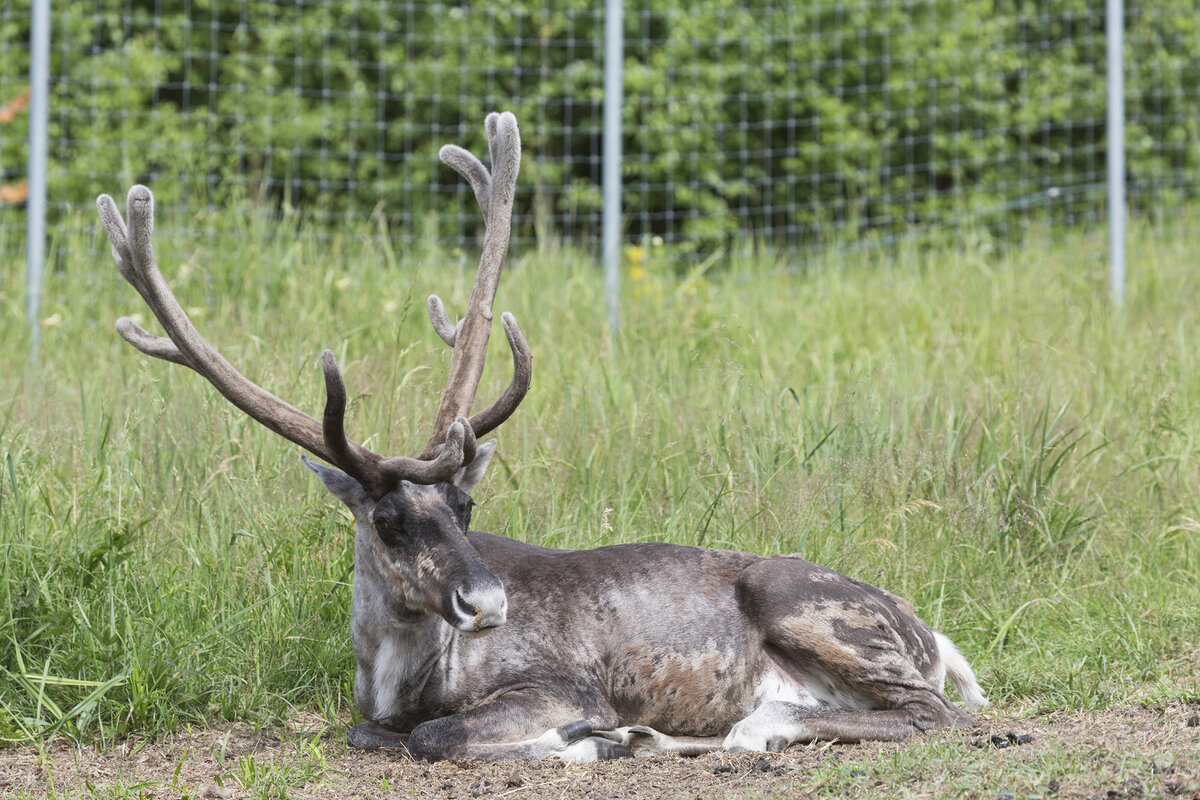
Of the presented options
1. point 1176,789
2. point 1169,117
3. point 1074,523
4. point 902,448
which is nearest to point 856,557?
point 902,448

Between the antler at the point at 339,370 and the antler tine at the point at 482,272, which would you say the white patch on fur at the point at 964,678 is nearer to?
the antler at the point at 339,370

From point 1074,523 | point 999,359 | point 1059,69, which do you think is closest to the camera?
point 1074,523

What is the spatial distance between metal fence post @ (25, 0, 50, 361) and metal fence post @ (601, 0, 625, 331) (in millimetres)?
3600

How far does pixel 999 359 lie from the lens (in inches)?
315

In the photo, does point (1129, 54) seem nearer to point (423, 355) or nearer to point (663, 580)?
point (423, 355)

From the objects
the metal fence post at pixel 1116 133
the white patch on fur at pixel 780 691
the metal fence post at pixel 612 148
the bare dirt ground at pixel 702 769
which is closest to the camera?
the bare dirt ground at pixel 702 769

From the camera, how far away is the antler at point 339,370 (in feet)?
14.7

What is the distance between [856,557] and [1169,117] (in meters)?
13.3

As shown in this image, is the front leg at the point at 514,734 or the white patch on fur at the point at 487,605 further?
the front leg at the point at 514,734

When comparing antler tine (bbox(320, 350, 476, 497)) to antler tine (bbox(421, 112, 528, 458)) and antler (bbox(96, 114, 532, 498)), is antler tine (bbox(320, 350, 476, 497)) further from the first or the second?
antler tine (bbox(421, 112, 528, 458))

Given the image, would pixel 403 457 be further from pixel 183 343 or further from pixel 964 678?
pixel 964 678

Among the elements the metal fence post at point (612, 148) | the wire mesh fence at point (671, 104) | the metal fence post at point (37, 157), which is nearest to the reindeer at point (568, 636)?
the metal fence post at point (612, 148)

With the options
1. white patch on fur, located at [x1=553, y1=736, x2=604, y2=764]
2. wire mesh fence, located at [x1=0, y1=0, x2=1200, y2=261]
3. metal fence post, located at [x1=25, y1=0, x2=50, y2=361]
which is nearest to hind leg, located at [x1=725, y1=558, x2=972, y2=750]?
white patch on fur, located at [x1=553, y1=736, x2=604, y2=764]

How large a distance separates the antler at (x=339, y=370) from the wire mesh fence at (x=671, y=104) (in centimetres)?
752
